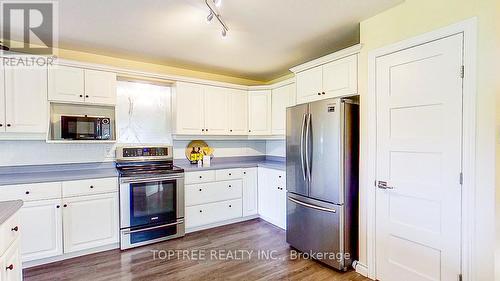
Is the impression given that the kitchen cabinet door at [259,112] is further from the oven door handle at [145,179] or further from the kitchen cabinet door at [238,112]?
the oven door handle at [145,179]

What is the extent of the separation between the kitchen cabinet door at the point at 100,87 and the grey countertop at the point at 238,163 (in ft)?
4.38

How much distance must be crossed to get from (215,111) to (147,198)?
164 cm

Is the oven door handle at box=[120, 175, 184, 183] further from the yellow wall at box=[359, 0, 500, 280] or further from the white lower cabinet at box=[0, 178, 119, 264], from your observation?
the yellow wall at box=[359, 0, 500, 280]

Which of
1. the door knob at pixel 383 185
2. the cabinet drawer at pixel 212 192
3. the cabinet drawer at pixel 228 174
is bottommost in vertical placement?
the cabinet drawer at pixel 212 192

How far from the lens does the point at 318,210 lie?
2582 mm

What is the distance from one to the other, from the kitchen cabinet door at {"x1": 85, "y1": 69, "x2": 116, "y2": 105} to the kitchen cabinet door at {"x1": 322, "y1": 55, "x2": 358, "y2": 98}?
264cm

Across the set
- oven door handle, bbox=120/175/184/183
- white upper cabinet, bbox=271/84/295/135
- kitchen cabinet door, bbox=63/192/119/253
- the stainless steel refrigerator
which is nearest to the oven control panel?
oven door handle, bbox=120/175/184/183

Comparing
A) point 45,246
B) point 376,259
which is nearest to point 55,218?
point 45,246

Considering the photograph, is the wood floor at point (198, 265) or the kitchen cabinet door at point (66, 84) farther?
the kitchen cabinet door at point (66, 84)

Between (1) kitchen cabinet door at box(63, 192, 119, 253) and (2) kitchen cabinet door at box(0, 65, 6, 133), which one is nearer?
(2) kitchen cabinet door at box(0, 65, 6, 133)

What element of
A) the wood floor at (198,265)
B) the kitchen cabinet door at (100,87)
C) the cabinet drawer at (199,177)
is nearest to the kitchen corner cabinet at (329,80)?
the cabinet drawer at (199,177)

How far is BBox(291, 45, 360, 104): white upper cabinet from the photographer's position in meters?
2.48

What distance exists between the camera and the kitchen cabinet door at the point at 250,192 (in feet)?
12.9

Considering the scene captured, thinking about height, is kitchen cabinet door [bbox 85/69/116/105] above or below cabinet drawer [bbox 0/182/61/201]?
above
